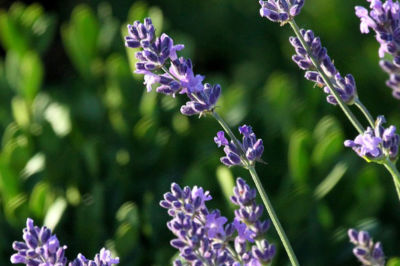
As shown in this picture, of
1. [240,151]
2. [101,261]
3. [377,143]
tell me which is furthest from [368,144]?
[101,261]

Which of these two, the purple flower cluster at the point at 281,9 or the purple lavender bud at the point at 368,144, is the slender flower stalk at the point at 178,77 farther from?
the purple lavender bud at the point at 368,144

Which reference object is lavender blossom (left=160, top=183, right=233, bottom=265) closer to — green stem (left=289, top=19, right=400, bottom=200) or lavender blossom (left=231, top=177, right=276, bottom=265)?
lavender blossom (left=231, top=177, right=276, bottom=265)

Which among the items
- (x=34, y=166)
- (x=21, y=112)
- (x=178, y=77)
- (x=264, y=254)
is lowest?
(x=21, y=112)

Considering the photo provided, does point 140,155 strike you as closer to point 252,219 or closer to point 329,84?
point 252,219

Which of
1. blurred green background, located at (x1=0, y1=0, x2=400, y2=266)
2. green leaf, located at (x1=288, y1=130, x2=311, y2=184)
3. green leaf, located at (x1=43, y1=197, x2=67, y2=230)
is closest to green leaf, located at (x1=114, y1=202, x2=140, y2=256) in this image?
blurred green background, located at (x1=0, y1=0, x2=400, y2=266)

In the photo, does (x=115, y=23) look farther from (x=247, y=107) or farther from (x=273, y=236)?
(x=273, y=236)
